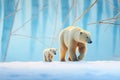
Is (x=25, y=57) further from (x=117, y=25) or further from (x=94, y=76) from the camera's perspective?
(x=94, y=76)

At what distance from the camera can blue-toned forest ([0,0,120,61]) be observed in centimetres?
209

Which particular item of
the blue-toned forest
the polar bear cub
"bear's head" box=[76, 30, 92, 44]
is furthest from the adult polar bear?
the blue-toned forest

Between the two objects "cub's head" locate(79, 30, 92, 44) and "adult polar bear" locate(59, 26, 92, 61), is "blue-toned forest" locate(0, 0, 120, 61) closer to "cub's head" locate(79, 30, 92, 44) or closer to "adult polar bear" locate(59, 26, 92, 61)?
"adult polar bear" locate(59, 26, 92, 61)

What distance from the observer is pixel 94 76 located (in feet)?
2.25

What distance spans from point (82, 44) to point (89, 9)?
512 mm

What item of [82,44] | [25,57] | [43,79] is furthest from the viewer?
[25,57]

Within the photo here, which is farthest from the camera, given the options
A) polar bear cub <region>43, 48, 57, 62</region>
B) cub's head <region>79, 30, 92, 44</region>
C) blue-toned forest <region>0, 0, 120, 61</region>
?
blue-toned forest <region>0, 0, 120, 61</region>

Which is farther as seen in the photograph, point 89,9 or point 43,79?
point 89,9

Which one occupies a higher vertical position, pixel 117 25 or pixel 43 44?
pixel 117 25

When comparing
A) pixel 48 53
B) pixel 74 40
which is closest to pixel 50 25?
pixel 48 53

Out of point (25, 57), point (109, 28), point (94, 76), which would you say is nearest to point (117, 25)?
point (109, 28)

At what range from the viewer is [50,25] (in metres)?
2.13

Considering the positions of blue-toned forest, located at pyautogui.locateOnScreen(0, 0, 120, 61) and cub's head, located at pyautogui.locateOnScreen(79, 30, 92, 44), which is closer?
cub's head, located at pyautogui.locateOnScreen(79, 30, 92, 44)

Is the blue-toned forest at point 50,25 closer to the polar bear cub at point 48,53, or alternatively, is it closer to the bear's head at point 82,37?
the polar bear cub at point 48,53
